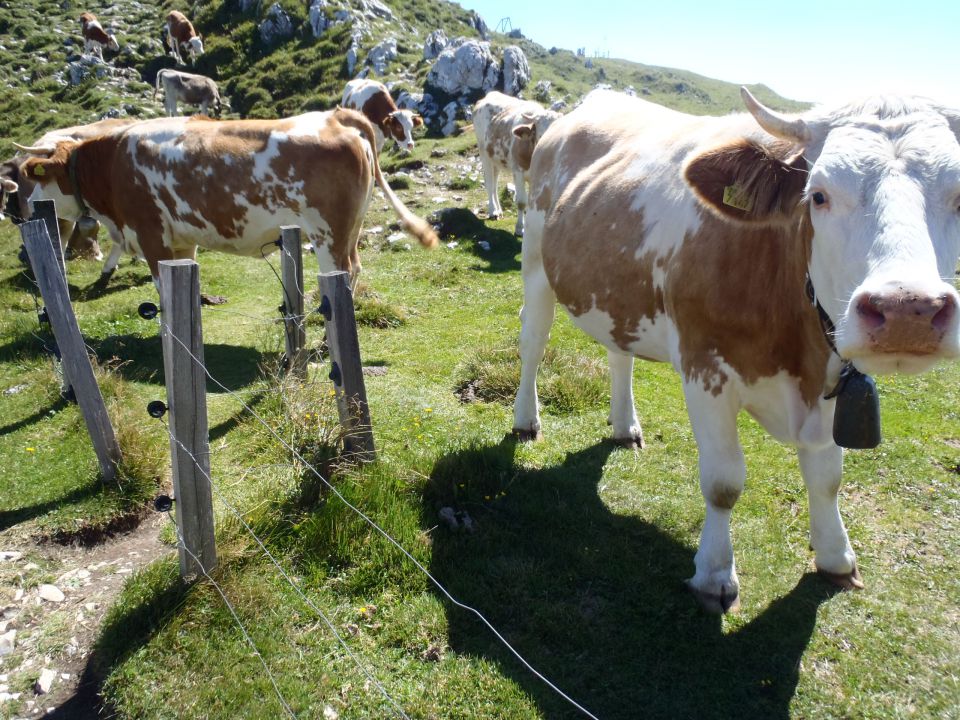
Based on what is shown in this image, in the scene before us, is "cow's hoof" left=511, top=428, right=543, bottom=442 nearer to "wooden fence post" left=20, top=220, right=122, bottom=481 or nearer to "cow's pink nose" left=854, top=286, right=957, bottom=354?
"wooden fence post" left=20, top=220, right=122, bottom=481

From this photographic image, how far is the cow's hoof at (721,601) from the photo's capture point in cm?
368

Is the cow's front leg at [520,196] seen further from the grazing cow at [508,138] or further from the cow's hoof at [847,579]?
the cow's hoof at [847,579]

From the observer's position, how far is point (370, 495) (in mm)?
4160

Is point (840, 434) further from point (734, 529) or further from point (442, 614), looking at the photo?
point (442, 614)

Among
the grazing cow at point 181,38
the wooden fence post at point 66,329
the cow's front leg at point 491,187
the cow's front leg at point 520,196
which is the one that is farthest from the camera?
the grazing cow at point 181,38

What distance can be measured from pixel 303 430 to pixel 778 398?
2.86m

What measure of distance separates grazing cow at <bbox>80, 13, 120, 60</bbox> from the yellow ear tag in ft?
109

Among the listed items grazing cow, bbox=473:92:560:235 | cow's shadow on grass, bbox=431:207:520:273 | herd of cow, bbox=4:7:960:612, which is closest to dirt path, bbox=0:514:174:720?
herd of cow, bbox=4:7:960:612

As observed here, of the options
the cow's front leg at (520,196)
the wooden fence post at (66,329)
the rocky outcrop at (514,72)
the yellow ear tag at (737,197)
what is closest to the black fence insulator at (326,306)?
the wooden fence post at (66,329)

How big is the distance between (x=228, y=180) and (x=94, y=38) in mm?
27501

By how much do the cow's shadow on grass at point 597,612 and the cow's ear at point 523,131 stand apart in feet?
27.4

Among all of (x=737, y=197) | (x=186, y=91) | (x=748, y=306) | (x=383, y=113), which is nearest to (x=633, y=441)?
(x=748, y=306)

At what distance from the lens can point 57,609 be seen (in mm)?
3750

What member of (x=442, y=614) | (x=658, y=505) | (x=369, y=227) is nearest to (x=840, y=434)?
(x=658, y=505)
